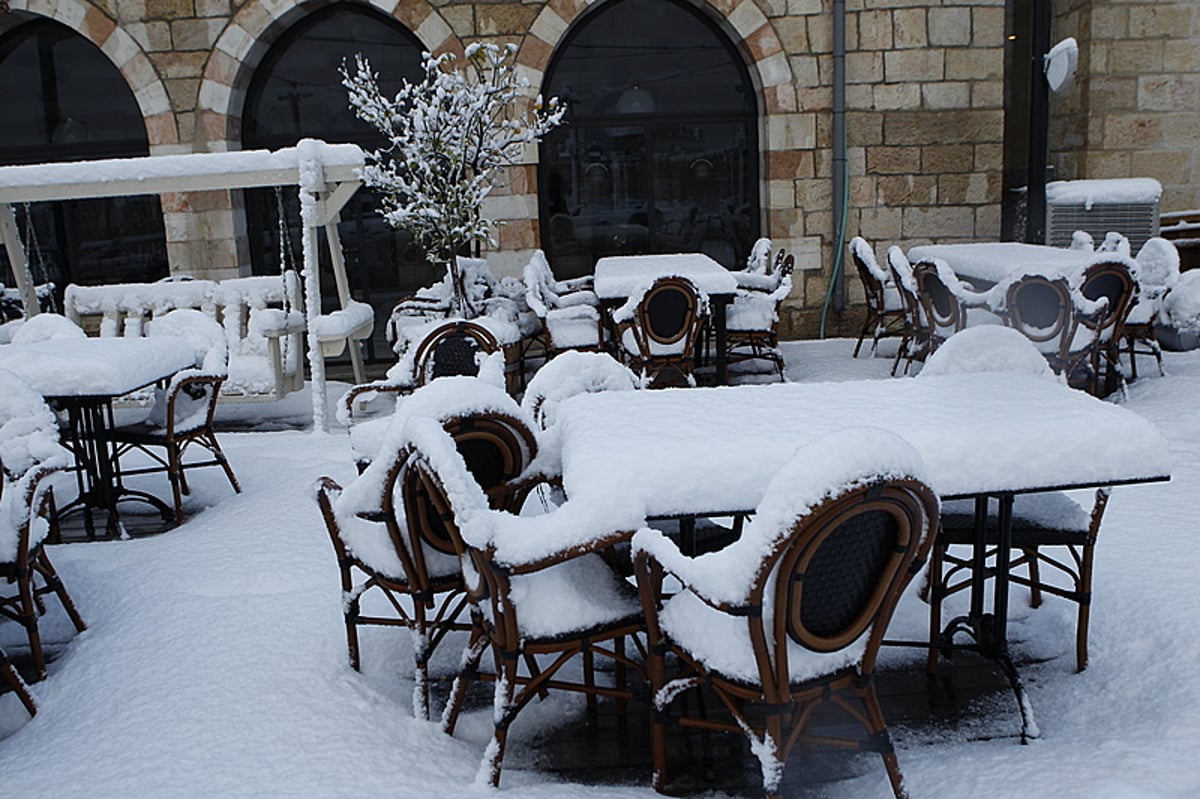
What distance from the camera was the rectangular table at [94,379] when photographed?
4301 millimetres

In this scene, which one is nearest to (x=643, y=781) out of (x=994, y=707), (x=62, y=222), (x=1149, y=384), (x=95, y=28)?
(x=994, y=707)

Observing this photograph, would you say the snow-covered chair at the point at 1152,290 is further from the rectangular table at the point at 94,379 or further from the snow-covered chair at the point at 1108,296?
the rectangular table at the point at 94,379

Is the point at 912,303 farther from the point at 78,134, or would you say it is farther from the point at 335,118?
the point at 78,134

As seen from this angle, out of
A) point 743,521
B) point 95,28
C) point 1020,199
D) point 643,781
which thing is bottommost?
point 643,781

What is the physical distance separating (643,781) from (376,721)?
2.24 ft

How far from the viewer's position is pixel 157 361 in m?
4.77

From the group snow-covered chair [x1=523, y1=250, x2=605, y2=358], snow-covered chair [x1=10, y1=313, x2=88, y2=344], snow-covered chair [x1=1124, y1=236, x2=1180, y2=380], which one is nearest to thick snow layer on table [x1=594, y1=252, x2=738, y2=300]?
snow-covered chair [x1=523, y1=250, x2=605, y2=358]

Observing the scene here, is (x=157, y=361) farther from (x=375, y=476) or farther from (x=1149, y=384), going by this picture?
(x=1149, y=384)

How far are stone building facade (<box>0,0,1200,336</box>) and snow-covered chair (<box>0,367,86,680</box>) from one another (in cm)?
493

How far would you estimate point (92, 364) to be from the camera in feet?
14.2

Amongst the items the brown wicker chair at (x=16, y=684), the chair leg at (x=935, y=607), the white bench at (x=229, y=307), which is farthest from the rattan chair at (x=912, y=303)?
the brown wicker chair at (x=16, y=684)

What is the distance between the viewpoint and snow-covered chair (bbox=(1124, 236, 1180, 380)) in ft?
20.1

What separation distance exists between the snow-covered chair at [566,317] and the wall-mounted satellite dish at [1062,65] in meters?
3.52

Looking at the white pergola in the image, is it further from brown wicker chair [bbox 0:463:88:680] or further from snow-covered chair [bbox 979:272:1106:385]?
snow-covered chair [bbox 979:272:1106:385]
